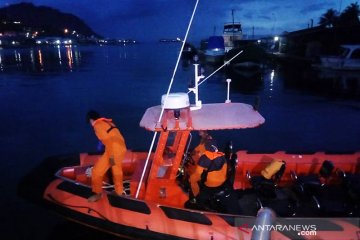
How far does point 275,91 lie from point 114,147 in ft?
66.2

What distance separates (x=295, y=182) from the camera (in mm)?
5180

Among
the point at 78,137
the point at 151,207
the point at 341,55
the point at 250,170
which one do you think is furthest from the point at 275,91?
the point at 151,207

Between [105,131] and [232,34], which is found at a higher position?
[232,34]

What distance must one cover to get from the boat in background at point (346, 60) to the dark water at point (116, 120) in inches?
91.7

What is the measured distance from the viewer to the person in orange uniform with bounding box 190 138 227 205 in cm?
405

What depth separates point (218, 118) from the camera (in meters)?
4.20

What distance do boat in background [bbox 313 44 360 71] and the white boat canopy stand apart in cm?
2852

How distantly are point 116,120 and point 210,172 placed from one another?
1086cm

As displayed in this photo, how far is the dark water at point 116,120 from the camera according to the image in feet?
23.7

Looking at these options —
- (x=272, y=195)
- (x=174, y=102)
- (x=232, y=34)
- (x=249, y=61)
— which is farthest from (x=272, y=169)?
(x=232, y=34)

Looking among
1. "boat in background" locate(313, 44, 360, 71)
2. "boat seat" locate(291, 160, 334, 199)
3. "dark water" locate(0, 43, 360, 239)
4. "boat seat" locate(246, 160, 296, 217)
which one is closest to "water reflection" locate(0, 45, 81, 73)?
"dark water" locate(0, 43, 360, 239)

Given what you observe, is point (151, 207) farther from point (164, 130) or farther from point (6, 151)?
point (6, 151)

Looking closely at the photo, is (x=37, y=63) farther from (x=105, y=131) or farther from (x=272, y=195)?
(x=272, y=195)

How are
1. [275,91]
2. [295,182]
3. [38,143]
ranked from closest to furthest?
[295,182] → [38,143] → [275,91]
